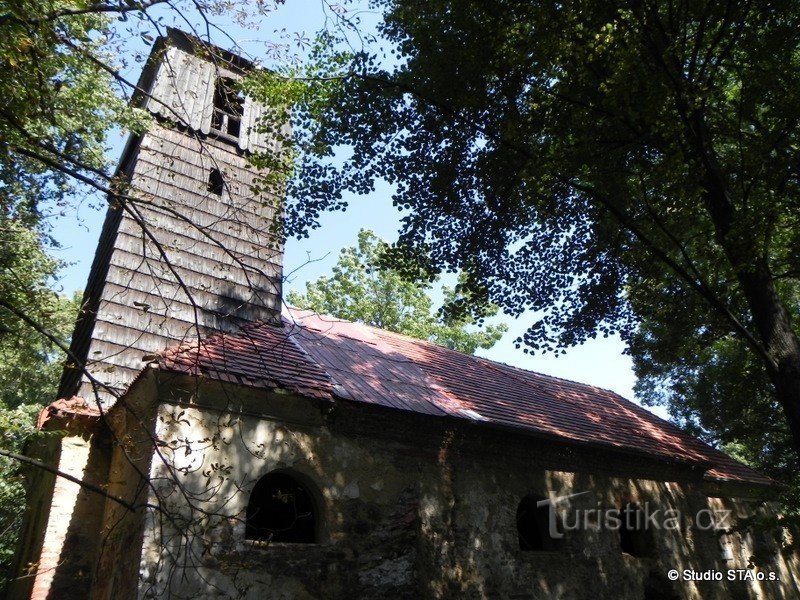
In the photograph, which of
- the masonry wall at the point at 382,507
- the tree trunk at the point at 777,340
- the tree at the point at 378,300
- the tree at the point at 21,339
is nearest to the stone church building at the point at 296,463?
the masonry wall at the point at 382,507

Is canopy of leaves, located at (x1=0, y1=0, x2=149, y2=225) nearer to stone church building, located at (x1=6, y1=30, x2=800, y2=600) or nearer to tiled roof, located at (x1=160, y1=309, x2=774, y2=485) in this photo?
stone church building, located at (x1=6, y1=30, x2=800, y2=600)

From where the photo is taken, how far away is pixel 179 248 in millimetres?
7766

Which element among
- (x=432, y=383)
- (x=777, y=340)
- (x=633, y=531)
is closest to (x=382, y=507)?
(x=432, y=383)

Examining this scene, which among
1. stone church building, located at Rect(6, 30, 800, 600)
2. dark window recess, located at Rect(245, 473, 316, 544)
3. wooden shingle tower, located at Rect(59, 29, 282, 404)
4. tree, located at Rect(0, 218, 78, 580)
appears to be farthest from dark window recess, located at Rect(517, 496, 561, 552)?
tree, located at Rect(0, 218, 78, 580)

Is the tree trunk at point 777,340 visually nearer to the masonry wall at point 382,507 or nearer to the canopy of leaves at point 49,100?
the masonry wall at point 382,507

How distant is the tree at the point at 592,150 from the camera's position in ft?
23.1

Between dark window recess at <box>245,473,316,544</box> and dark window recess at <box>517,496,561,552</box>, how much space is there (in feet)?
11.8

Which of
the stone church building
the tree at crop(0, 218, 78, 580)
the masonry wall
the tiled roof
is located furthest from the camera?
the tiled roof

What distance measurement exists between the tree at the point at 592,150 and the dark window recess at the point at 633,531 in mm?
3152

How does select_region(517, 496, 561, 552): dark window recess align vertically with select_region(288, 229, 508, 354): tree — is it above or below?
below

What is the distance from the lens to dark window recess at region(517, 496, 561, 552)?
359 inches

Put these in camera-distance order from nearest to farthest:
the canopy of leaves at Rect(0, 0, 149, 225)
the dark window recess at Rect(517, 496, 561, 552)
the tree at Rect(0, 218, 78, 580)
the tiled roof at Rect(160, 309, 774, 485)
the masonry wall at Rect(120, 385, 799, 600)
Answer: the canopy of leaves at Rect(0, 0, 149, 225) → the tree at Rect(0, 218, 78, 580) → the masonry wall at Rect(120, 385, 799, 600) → the tiled roof at Rect(160, 309, 774, 485) → the dark window recess at Rect(517, 496, 561, 552)

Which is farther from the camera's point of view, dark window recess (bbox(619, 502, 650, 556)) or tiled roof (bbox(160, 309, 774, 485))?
dark window recess (bbox(619, 502, 650, 556))

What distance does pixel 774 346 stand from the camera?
22.6ft
